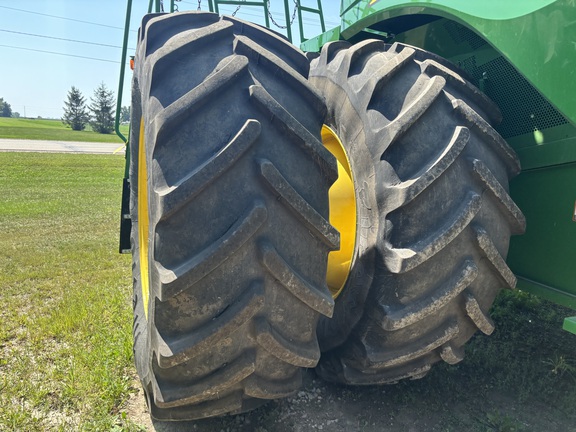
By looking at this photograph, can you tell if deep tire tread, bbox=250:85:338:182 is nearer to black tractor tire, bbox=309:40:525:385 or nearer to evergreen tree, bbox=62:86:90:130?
black tractor tire, bbox=309:40:525:385

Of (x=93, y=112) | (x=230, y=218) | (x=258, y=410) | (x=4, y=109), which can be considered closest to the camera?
(x=230, y=218)

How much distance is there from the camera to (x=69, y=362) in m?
2.39

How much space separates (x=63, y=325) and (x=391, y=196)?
2.22 m

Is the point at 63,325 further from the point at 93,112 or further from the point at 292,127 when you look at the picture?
the point at 93,112

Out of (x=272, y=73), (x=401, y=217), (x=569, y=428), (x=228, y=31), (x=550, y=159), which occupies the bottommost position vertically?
(x=569, y=428)

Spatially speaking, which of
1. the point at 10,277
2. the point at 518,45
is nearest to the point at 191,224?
the point at 518,45

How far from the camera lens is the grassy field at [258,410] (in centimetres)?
196

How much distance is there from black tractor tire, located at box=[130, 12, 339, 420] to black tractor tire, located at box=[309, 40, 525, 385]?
0.73 ft

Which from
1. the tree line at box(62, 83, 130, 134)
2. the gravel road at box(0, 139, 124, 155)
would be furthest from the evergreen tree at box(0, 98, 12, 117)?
the gravel road at box(0, 139, 124, 155)

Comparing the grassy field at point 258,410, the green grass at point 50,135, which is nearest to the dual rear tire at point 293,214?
the grassy field at point 258,410

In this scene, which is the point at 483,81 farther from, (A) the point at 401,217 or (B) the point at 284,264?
(B) the point at 284,264

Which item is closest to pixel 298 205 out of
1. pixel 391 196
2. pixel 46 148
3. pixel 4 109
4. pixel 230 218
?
pixel 230 218

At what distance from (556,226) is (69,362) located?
2.29 m

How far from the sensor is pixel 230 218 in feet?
4.29
